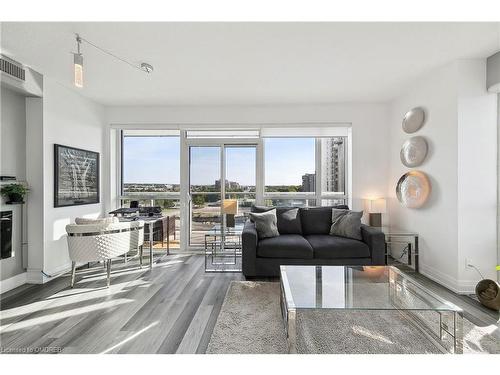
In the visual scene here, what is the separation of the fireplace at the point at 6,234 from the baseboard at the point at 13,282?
29 centimetres

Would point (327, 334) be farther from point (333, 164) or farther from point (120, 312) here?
point (333, 164)

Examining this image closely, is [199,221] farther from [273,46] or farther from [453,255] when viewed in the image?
[453,255]

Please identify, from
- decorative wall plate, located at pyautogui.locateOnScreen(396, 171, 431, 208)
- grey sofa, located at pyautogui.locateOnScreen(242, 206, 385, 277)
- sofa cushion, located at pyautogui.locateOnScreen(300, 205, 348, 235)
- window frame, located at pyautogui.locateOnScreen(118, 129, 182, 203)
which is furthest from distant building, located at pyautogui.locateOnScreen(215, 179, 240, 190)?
decorative wall plate, located at pyautogui.locateOnScreen(396, 171, 431, 208)

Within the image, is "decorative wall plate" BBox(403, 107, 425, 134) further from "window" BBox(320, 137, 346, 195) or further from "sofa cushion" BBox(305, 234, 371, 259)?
"sofa cushion" BBox(305, 234, 371, 259)

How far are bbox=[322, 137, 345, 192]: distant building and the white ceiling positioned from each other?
105 cm

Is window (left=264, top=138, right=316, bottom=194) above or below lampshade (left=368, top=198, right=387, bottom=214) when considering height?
above

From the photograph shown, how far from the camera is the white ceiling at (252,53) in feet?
7.58

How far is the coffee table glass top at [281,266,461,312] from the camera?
1.85 metres

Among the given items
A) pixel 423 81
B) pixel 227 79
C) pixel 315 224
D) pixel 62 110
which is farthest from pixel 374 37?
pixel 62 110

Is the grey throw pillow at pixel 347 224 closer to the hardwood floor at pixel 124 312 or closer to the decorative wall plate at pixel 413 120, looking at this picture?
the hardwood floor at pixel 124 312

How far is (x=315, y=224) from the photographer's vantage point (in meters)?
4.00

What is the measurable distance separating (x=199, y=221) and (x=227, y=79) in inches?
100

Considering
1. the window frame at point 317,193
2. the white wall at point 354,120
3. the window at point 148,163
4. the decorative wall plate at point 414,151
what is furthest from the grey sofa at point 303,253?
the window at point 148,163

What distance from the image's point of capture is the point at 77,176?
3857mm
